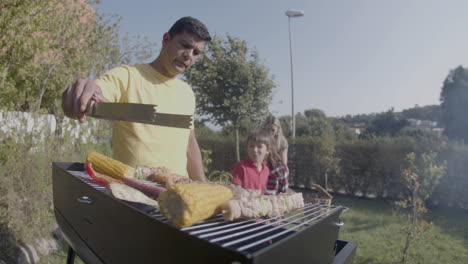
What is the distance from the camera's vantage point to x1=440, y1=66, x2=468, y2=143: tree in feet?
94.6

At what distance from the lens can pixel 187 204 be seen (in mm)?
840

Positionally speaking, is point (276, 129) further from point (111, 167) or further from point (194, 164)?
point (111, 167)

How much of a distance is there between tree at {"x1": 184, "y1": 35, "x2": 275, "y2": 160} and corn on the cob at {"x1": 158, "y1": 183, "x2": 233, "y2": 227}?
10481 mm

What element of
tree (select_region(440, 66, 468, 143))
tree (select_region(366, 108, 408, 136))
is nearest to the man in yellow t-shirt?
tree (select_region(440, 66, 468, 143))

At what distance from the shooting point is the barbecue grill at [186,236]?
750 millimetres

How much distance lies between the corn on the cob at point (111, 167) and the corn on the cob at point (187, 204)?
619 millimetres

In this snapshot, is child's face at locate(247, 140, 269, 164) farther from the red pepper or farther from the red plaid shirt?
the red pepper

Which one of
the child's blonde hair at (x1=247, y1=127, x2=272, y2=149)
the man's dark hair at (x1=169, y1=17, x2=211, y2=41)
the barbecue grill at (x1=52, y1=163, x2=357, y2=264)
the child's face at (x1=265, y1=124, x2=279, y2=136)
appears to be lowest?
the barbecue grill at (x1=52, y1=163, x2=357, y2=264)

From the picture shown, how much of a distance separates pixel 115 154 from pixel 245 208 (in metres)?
1.30

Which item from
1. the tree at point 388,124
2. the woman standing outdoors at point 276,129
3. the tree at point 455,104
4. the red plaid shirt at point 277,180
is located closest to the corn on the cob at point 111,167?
the red plaid shirt at point 277,180

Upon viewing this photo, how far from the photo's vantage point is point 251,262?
0.65 meters

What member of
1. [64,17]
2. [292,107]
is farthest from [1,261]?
[292,107]

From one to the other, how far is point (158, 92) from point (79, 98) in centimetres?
86

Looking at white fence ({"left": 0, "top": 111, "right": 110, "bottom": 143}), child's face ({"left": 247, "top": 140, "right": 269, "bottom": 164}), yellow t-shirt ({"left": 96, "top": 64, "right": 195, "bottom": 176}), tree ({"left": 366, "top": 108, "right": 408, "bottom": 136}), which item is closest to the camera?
yellow t-shirt ({"left": 96, "top": 64, "right": 195, "bottom": 176})
